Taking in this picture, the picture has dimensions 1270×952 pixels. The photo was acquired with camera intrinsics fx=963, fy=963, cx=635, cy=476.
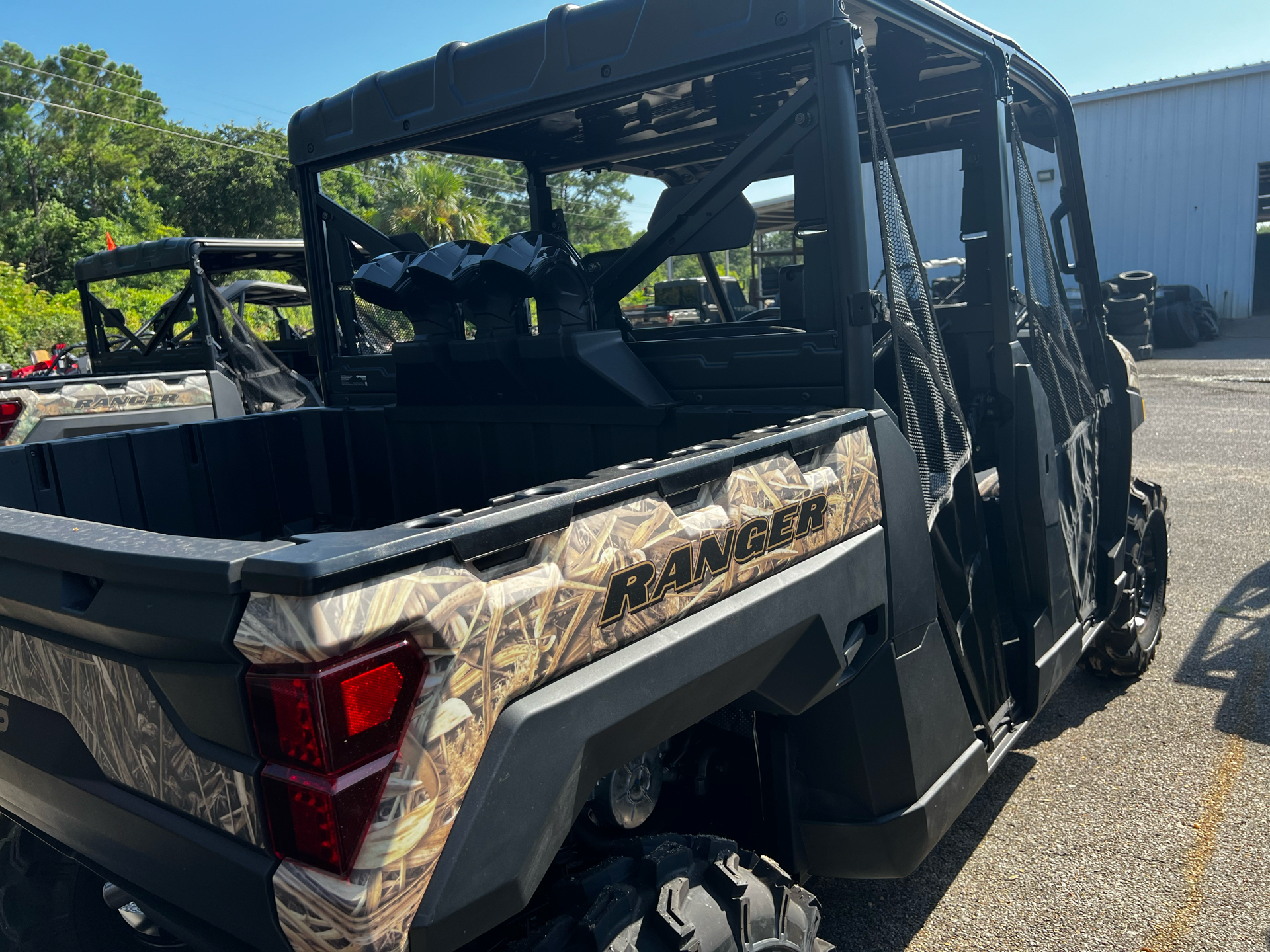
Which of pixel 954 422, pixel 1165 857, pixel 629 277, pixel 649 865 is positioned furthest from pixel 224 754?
pixel 1165 857

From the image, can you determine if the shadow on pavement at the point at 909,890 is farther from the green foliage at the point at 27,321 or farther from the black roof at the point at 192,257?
the green foliage at the point at 27,321

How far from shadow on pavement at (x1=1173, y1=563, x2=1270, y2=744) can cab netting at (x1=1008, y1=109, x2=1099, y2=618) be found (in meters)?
0.91

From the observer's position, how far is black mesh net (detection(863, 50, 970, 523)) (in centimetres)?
242

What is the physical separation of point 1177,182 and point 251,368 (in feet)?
73.5

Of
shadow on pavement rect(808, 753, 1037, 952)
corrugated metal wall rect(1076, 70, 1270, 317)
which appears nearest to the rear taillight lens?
shadow on pavement rect(808, 753, 1037, 952)

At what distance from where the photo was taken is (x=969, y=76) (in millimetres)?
3152

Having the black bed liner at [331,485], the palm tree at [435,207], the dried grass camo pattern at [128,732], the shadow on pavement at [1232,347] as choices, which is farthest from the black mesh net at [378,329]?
the palm tree at [435,207]

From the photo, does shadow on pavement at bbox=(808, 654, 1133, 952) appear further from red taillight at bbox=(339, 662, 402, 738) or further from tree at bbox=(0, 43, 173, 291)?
tree at bbox=(0, 43, 173, 291)

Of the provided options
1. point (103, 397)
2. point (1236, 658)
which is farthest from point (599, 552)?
point (103, 397)

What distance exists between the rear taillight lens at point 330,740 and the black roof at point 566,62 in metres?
1.63

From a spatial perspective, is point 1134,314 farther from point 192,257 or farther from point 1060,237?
point 1060,237

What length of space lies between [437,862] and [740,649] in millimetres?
671

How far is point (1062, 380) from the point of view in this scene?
3336 mm

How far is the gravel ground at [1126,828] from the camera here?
2.64m
